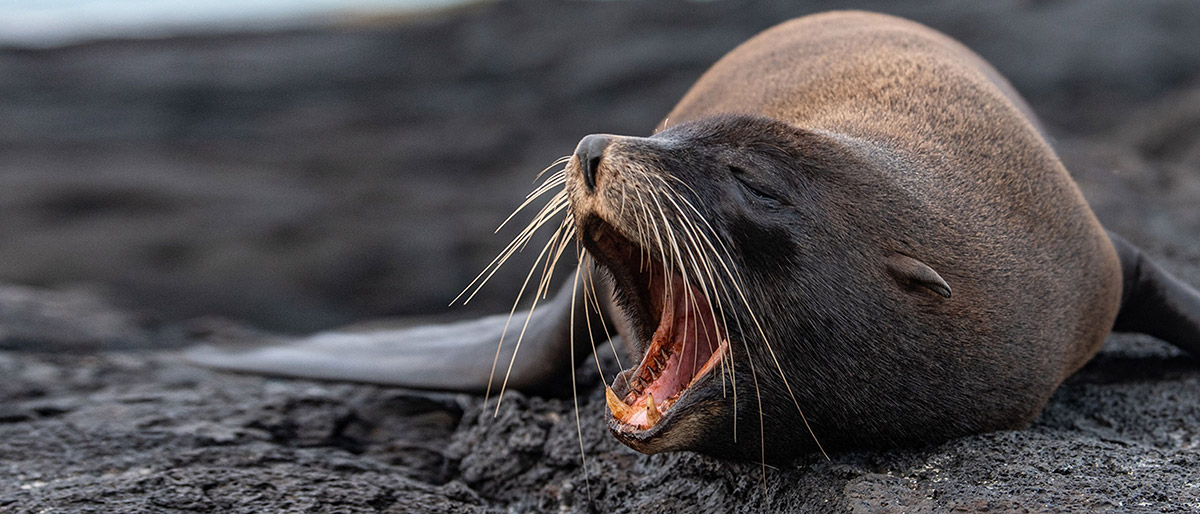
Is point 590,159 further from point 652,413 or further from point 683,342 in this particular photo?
point 652,413

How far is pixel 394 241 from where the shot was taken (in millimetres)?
10773

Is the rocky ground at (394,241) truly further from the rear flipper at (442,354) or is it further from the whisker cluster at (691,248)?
the whisker cluster at (691,248)

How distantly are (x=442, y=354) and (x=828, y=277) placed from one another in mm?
2296

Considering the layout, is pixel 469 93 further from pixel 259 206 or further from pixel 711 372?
pixel 711 372

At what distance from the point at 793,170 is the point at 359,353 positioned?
2662 mm

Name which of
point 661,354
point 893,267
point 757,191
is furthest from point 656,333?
point 893,267

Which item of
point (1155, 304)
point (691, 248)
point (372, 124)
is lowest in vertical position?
point (1155, 304)

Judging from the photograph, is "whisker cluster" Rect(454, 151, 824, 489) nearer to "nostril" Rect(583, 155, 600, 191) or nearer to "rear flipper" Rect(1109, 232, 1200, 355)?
"nostril" Rect(583, 155, 600, 191)

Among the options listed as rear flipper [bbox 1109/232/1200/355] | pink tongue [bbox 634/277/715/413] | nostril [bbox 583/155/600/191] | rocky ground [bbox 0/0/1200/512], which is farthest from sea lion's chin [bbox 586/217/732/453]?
rear flipper [bbox 1109/232/1200/355]

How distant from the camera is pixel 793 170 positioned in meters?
3.08

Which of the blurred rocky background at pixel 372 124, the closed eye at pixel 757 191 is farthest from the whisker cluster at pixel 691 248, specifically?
the blurred rocky background at pixel 372 124

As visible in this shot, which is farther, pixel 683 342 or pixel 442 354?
pixel 442 354

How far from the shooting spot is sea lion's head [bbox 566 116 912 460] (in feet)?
9.37

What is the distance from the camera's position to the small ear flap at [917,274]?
2.97 meters
